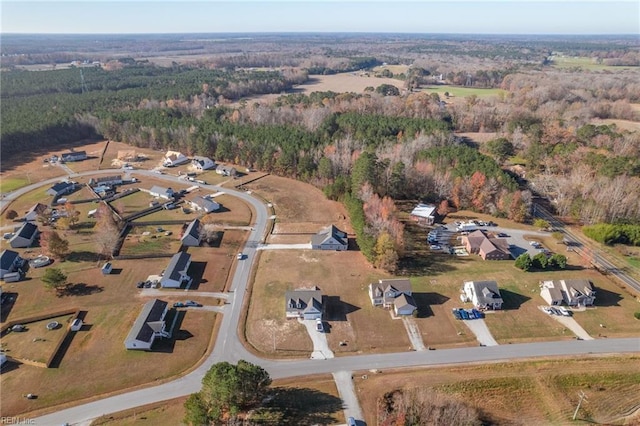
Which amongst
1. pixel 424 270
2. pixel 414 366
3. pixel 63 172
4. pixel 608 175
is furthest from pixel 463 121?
pixel 63 172

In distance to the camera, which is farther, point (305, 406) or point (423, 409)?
point (305, 406)

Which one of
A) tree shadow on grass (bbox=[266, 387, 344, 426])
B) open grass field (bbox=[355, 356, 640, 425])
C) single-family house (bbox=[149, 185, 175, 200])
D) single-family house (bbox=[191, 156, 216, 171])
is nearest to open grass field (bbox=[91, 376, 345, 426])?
tree shadow on grass (bbox=[266, 387, 344, 426])

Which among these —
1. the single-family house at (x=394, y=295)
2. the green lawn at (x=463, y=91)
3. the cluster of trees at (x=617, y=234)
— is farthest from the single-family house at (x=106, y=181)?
the green lawn at (x=463, y=91)

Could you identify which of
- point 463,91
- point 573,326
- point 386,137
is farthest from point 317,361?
point 463,91

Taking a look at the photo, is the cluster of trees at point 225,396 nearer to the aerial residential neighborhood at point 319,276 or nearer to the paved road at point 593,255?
the aerial residential neighborhood at point 319,276

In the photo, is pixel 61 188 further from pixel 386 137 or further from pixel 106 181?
pixel 386 137

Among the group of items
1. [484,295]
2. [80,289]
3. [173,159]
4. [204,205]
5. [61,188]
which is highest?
[173,159]

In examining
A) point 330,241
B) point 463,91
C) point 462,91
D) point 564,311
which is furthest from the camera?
point 463,91
